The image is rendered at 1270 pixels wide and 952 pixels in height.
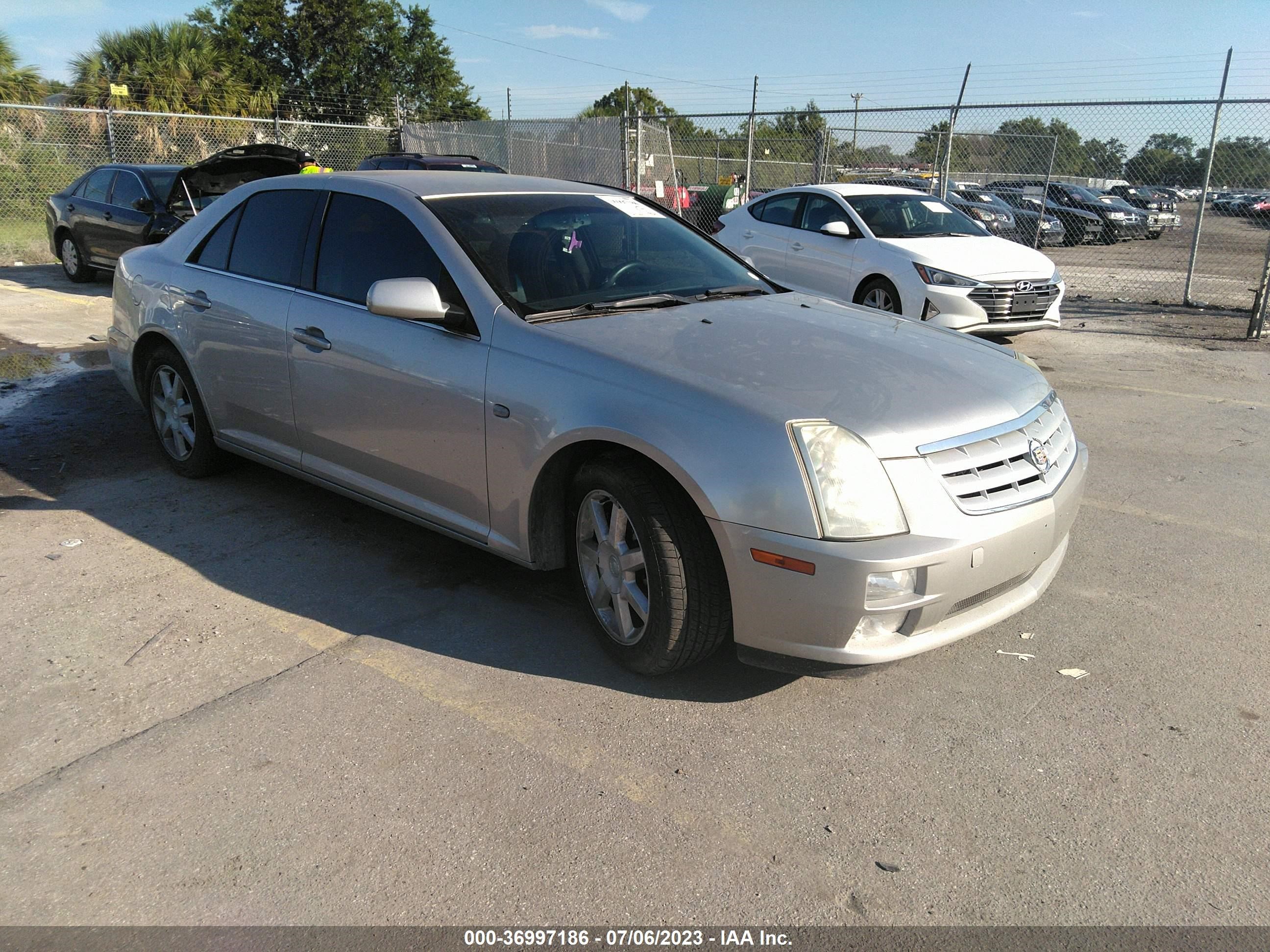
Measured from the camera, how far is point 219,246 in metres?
4.96

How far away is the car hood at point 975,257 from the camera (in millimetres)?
8867

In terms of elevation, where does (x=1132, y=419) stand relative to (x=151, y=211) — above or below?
below

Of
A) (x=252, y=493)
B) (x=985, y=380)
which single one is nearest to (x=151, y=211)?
(x=252, y=493)

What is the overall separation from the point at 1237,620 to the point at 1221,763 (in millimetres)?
1130

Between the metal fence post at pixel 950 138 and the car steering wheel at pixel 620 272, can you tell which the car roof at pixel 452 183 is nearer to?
the car steering wheel at pixel 620 272

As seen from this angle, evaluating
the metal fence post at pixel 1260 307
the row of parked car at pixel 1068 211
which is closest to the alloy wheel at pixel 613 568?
the metal fence post at pixel 1260 307

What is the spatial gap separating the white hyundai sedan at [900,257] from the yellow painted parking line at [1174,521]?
349 cm

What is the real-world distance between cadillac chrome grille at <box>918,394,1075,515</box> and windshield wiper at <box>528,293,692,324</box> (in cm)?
138

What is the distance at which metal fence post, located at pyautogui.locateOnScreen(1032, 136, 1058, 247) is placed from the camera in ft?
56.1

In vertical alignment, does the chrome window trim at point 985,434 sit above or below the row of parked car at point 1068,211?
below

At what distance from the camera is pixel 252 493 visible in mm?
5211

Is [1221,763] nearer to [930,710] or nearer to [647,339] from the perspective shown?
[930,710]

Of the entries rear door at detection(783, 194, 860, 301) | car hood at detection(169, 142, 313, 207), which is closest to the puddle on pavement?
car hood at detection(169, 142, 313, 207)

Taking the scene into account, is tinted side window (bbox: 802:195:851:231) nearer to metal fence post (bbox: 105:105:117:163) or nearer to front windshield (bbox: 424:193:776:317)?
front windshield (bbox: 424:193:776:317)
